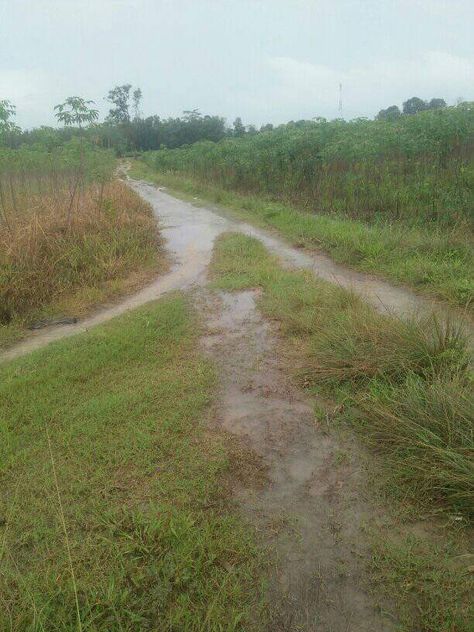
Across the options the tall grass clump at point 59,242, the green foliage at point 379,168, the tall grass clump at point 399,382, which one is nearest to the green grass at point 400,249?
the green foliage at point 379,168

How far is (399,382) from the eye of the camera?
378cm

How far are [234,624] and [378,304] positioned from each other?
458 centimetres

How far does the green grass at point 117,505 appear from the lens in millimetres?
2209

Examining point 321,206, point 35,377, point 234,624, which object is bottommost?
point 234,624

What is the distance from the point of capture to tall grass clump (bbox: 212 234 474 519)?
2.77 m

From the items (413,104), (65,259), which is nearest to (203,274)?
(65,259)

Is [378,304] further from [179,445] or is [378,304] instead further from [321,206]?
[321,206]

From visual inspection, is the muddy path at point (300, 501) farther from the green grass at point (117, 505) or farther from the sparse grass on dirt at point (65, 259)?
the sparse grass on dirt at point (65, 259)

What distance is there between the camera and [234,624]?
2107 mm

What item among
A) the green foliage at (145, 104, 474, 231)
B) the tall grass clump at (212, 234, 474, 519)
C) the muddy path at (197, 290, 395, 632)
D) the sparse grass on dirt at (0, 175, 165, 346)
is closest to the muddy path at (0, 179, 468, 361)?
the sparse grass on dirt at (0, 175, 165, 346)

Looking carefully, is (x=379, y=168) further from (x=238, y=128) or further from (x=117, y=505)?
(x=238, y=128)

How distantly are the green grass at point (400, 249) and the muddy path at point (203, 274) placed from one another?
233 mm

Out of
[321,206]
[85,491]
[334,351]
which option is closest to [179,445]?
[85,491]

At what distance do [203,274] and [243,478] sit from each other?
17.5 feet
